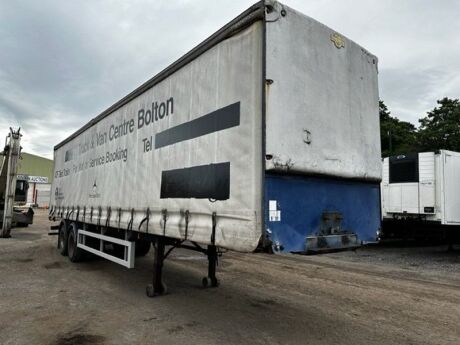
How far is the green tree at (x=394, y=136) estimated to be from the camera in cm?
3312

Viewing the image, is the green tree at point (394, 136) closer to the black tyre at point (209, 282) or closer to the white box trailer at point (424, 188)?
the white box trailer at point (424, 188)

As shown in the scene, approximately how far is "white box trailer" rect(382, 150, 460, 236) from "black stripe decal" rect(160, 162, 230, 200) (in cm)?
924

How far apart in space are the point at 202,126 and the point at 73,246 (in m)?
6.86

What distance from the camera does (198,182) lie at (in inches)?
200

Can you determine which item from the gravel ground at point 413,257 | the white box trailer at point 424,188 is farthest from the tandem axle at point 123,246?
the white box trailer at point 424,188

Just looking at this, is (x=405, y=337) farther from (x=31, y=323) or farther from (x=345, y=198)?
(x=31, y=323)

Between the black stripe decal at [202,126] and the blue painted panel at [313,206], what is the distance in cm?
92

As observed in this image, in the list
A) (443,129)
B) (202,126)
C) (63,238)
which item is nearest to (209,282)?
(202,126)

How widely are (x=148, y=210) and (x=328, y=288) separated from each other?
3.70 metres

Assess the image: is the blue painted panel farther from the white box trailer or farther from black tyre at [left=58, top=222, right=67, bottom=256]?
black tyre at [left=58, top=222, right=67, bottom=256]

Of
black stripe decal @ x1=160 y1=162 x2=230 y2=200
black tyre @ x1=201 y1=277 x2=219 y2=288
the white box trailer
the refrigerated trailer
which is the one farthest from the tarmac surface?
the white box trailer

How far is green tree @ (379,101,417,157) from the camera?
3312 cm

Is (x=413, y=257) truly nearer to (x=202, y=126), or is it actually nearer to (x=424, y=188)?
(x=424, y=188)

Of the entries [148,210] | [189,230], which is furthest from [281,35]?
[148,210]
